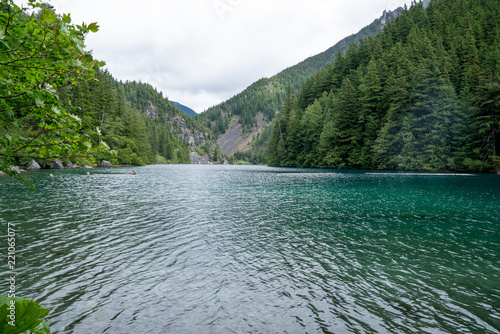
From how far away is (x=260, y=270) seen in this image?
11.5 m

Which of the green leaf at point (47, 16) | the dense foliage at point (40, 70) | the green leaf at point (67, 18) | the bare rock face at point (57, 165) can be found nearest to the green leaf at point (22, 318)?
the dense foliage at point (40, 70)

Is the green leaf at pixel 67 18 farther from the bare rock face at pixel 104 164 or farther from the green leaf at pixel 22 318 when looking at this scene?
the bare rock face at pixel 104 164

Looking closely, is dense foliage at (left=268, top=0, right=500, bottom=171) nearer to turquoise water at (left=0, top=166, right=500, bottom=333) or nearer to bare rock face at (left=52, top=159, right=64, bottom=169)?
turquoise water at (left=0, top=166, right=500, bottom=333)

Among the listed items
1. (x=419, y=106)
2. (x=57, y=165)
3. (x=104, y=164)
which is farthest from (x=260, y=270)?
→ (x=104, y=164)

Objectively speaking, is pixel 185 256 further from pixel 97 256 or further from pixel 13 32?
pixel 13 32

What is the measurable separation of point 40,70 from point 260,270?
10.1 m

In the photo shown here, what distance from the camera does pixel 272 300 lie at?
916 centimetres

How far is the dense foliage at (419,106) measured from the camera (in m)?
61.9

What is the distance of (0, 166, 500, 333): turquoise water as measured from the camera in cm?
810

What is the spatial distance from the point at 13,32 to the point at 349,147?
89595mm

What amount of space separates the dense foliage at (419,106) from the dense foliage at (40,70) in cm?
7557

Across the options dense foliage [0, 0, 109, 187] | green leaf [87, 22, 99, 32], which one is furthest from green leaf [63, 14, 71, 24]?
green leaf [87, 22, 99, 32]

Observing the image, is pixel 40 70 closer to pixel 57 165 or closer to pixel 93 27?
pixel 93 27

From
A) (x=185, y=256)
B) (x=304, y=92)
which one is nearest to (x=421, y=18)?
(x=304, y=92)
